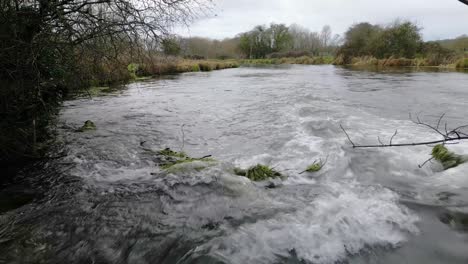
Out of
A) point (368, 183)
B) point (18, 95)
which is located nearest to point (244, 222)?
point (368, 183)

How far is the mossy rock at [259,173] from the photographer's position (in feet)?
13.8

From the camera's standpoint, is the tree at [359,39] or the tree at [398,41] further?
the tree at [359,39]

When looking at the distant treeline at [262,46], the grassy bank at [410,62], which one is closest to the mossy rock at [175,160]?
the grassy bank at [410,62]

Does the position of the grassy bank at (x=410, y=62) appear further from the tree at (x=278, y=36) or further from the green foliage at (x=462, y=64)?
the tree at (x=278, y=36)

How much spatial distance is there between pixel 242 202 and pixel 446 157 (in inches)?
138

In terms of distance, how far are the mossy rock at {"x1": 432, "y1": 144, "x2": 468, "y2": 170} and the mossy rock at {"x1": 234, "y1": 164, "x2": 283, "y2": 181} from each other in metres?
2.63

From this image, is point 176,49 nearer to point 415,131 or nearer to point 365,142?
point 365,142

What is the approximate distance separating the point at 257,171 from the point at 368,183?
1557 mm

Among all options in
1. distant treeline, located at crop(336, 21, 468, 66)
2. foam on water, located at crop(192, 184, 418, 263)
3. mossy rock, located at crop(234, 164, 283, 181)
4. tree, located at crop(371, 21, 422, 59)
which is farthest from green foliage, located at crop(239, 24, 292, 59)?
foam on water, located at crop(192, 184, 418, 263)

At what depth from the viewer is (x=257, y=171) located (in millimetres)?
4270

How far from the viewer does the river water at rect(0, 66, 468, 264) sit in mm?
2717

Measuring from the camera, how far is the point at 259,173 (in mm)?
4250

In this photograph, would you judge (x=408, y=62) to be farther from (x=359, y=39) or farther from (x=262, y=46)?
(x=262, y=46)

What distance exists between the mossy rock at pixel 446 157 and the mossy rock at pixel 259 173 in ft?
8.62
